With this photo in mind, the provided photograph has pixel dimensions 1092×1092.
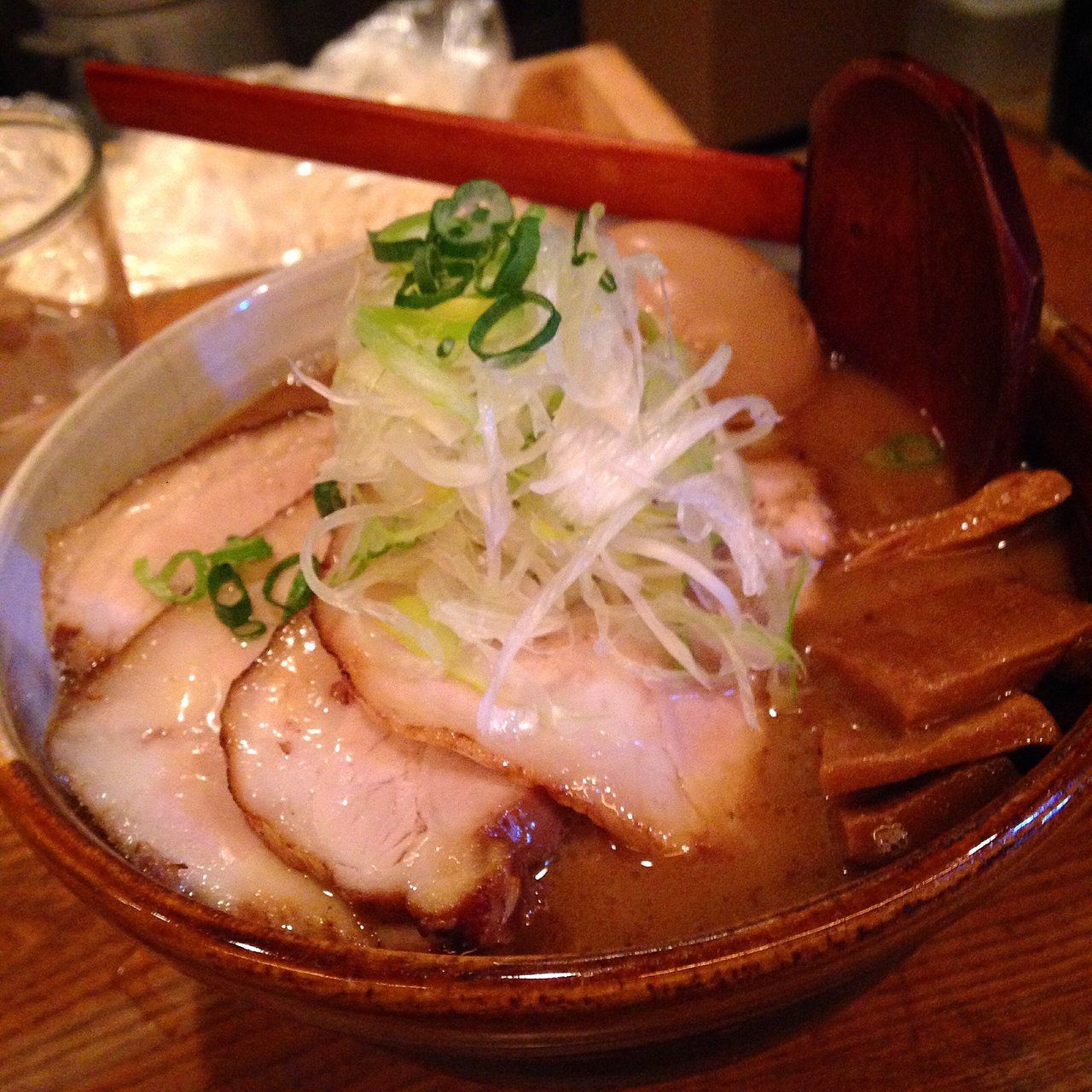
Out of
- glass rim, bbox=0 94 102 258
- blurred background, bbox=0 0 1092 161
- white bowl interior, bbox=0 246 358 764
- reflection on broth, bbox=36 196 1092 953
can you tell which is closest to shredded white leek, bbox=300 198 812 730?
reflection on broth, bbox=36 196 1092 953

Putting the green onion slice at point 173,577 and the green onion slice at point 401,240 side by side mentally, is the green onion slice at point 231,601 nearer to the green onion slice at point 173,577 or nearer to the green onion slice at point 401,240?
the green onion slice at point 173,577

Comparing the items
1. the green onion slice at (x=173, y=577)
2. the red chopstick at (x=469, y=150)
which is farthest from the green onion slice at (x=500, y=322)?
the red chopstick at (x=469, y=150)

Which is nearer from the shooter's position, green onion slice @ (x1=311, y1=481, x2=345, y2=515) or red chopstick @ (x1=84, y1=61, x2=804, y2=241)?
green onion slice @ (x1=311, y1=481, x2=345, y2=515)

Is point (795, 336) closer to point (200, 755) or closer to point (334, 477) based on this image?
point (334, 477)

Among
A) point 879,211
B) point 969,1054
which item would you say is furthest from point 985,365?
point 969,1054

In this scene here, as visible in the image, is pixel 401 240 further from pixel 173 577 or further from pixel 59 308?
pixel 59 308

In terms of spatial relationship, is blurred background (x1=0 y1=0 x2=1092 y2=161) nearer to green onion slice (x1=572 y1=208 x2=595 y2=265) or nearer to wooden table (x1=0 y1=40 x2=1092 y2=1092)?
green onion slice (x1=572 y1=208 x2=595 y2=265)
